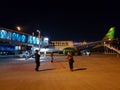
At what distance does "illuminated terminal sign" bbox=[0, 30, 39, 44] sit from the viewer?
59191mm

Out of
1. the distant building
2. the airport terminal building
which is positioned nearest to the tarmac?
the airport terminal building

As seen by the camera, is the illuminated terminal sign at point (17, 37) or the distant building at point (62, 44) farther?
the distant building at point (62, 44)

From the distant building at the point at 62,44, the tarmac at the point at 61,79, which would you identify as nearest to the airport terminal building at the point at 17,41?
the distant building at the point at 62,44

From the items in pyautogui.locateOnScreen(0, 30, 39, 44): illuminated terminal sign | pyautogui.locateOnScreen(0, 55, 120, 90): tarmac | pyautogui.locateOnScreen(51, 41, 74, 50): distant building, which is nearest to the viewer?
pyautogui.locateOnScreen(0, 55, 120, 90): tarmac

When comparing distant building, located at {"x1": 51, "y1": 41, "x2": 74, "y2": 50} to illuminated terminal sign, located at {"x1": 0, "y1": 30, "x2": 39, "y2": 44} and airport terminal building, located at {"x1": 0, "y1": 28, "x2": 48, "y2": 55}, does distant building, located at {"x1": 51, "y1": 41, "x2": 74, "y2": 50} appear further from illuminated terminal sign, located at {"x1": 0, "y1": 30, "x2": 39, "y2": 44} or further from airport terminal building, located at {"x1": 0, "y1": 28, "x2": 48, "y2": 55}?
illuminated terminal sign, located at {"x1": 0, "y1": 30, "x2": 39, "y2": 44}

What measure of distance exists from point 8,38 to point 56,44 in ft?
123

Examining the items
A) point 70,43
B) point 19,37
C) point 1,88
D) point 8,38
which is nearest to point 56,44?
point 70,43

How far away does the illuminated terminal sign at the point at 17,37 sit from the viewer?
59191mm

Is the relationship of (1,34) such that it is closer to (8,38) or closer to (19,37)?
(8,38)

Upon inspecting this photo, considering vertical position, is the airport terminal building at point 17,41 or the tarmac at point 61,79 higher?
the airport terminal building at point 17,41

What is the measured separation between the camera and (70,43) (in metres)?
97.1

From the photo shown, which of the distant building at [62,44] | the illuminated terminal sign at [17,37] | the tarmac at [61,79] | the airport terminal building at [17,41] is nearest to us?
the tarmac at [61,79]

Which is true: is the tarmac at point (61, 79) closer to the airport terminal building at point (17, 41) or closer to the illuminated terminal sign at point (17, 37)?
the airport terminal building at point (17, 41)

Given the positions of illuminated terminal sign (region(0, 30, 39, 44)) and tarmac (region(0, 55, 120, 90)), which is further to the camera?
illuminated terminal sign (region(0, 30, 39, 44))
